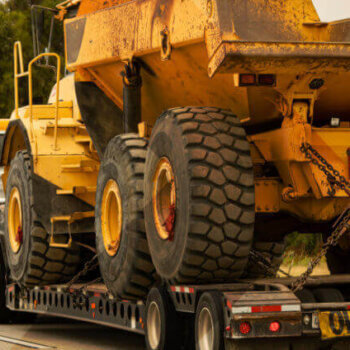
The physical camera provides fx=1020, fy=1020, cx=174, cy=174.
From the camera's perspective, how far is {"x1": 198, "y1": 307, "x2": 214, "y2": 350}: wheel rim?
7324 millimetres

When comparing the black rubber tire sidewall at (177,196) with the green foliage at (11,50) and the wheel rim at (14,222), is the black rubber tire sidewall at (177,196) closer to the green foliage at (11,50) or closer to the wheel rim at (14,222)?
Result: the wheel rim at (14,222)

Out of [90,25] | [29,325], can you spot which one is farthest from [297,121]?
[29,325]

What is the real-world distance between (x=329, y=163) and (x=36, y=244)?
440cm

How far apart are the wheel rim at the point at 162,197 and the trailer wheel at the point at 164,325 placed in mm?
507

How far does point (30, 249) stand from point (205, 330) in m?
4.24

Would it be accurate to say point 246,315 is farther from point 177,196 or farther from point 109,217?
point 109,217

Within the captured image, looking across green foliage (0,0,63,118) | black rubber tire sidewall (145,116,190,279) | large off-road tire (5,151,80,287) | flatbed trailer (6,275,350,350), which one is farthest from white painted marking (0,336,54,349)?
green foliage (0,0,63,118)

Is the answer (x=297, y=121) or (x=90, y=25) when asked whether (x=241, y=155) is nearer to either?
(x=297, y=121)

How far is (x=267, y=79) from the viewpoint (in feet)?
24.7

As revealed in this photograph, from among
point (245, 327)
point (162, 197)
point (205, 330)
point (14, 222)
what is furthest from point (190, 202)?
point (14, 222)

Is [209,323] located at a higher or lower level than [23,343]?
higher

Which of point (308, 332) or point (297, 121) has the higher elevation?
point (297, 121)

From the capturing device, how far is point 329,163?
7852 millimetres

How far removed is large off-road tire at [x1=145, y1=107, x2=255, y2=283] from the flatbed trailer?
0.18 metres
